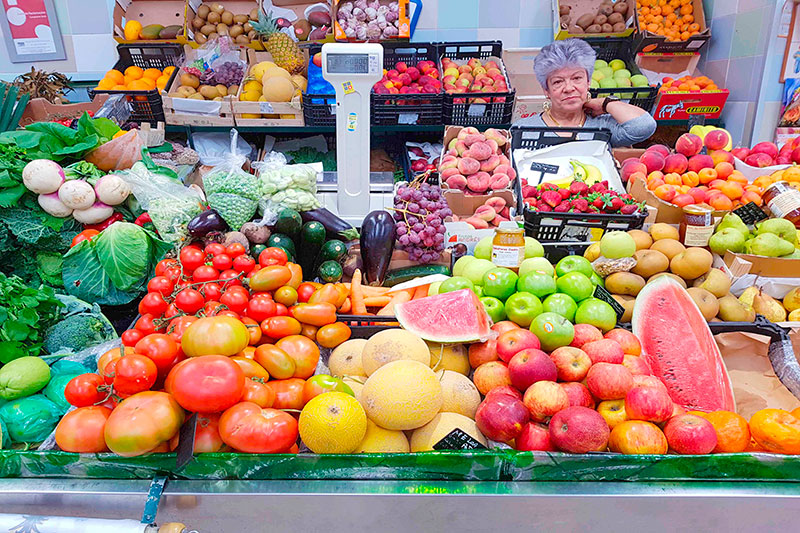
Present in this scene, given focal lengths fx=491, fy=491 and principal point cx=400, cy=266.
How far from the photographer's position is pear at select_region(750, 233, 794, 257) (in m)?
2.00

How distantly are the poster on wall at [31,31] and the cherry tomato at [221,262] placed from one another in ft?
15.1

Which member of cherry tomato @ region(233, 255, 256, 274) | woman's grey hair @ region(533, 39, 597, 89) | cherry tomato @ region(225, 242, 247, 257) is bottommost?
cherry tomato @ region(233, 255, 256, 274)

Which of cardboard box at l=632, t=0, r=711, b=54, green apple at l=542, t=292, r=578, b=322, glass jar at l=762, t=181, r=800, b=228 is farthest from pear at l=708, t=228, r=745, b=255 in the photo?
cardboard box at l=632, t=0, r=711, b=54

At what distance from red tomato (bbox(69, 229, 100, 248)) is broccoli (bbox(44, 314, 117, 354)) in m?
0.42

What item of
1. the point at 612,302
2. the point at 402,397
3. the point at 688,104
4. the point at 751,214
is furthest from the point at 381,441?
the point at 688,104

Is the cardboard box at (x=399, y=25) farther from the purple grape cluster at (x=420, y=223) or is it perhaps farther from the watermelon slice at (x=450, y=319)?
the watermelon slice at (x=450, y=319)

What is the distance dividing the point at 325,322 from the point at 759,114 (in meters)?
4.21

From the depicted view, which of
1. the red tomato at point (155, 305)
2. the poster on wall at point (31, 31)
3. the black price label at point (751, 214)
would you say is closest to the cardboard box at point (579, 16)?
the black price label at point (751, 214)

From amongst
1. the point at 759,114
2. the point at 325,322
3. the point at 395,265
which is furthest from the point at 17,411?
the point at 759,114

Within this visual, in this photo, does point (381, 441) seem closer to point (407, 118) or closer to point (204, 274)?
point (204, 274)

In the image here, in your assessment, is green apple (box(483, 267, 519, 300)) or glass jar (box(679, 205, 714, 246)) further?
glass jar (box(679, 205, 714, 246))

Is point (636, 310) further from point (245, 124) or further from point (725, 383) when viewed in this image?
point (245, 124)

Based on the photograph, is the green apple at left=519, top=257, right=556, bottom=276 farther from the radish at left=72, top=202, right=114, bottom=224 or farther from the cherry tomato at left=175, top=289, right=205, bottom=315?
the radish at left=72, top=202, right=114, bottom=224

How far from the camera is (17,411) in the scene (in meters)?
1.49
